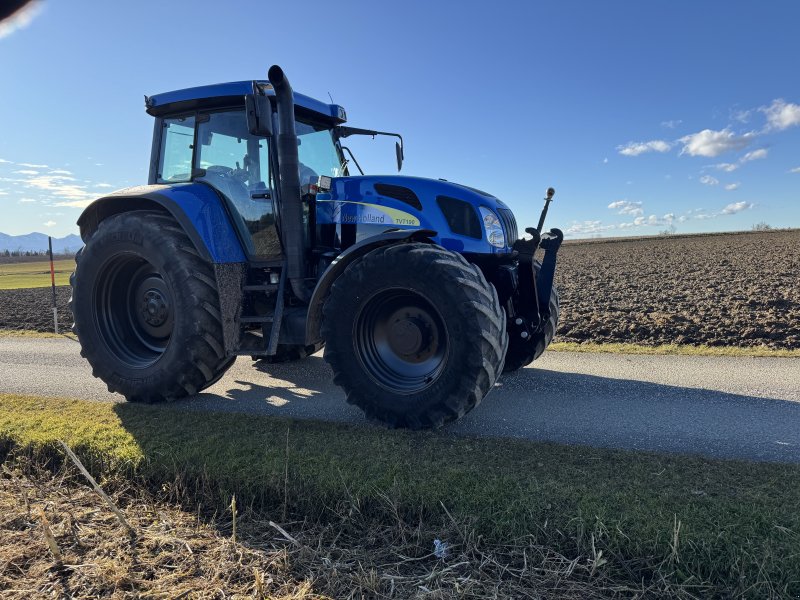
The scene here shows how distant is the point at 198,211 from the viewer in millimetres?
4816

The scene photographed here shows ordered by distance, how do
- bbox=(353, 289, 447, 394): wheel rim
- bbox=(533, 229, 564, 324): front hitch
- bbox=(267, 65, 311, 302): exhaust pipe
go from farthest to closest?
bbox=(533, 229, 564, 324): front hitch
bbox=(267, 65, 311, 302): exhaust pipe
bbox=(353, 289, 447, 394): wheel rim

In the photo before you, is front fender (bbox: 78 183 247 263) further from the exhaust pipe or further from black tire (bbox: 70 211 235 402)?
the exhaust pipe

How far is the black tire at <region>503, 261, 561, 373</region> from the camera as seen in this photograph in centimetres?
533

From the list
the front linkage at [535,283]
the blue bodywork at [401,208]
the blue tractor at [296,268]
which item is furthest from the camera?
the front linkage at [535,283]

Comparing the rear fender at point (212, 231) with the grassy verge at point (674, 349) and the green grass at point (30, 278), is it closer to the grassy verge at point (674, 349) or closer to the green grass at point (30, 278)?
the grassy verge at point (674, 349)

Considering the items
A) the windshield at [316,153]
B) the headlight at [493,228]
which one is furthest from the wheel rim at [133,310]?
the headlight at [493,228]

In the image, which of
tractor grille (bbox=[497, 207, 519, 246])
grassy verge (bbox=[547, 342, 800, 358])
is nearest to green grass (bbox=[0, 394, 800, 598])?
tractor grille (bbox=[497, 207, 519, 246])

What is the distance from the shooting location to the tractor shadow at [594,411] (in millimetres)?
3713

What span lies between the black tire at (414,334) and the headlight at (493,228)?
2.45ft

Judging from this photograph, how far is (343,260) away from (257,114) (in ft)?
4.14

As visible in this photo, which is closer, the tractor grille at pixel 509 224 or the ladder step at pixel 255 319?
the ladder step at pixel 255 319

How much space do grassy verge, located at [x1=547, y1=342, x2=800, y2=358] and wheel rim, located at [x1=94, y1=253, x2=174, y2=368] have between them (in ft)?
15.0

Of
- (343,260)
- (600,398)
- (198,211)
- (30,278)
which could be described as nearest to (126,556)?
(343,260)

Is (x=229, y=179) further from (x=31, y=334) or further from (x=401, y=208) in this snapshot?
(x=31, y=334)
